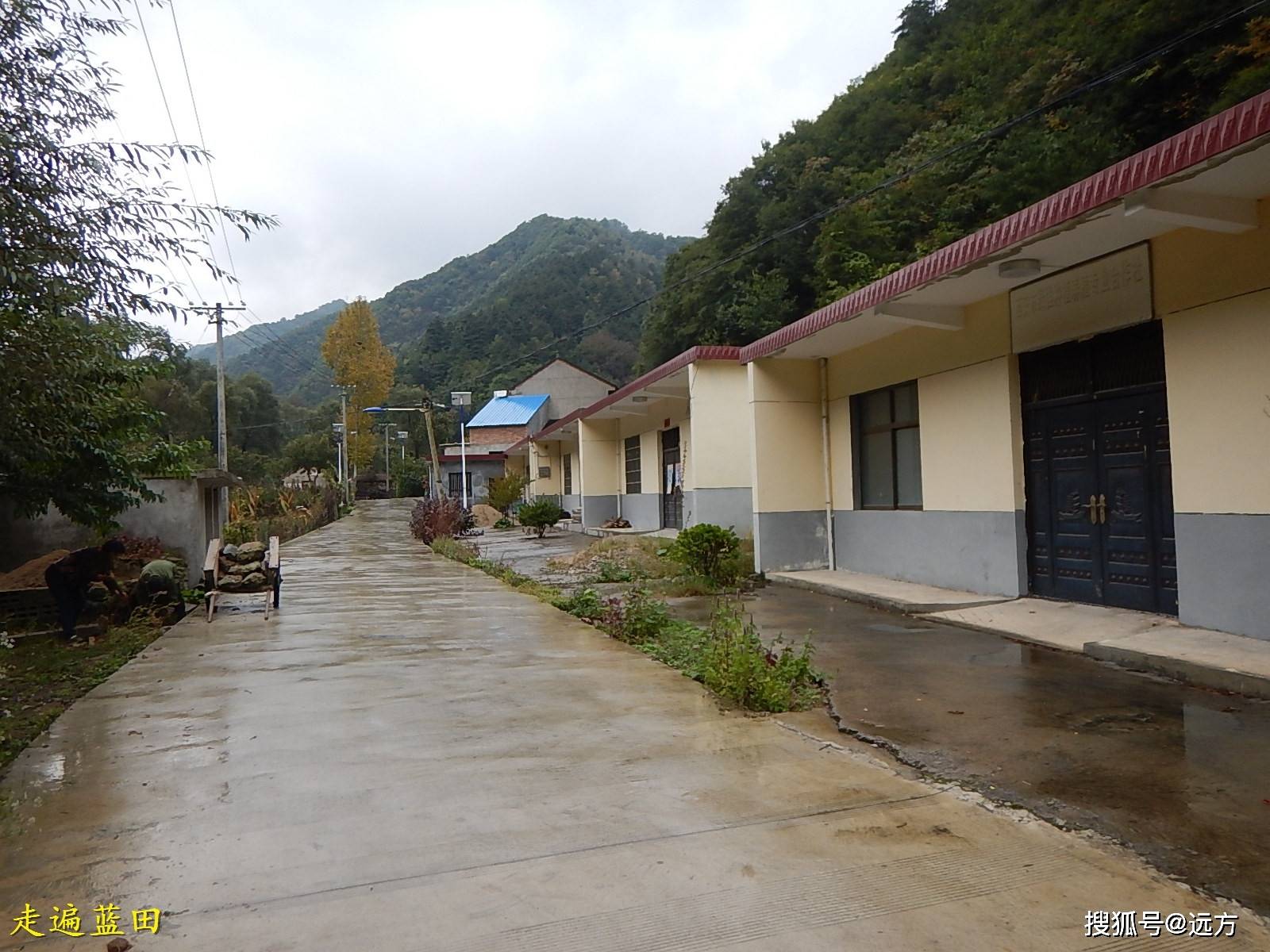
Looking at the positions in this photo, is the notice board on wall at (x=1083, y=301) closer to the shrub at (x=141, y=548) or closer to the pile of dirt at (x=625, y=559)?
the pile of dirt at (x=625, y=559)

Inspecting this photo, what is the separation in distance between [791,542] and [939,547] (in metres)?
2.68

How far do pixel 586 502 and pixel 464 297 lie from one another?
48676 millimetres

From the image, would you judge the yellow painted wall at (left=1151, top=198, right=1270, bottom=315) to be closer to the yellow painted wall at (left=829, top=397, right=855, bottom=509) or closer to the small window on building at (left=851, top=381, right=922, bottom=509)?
the small window on building at (left=851, top=381, right=922, bottom=509)

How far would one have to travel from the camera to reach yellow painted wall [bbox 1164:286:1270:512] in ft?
19.9

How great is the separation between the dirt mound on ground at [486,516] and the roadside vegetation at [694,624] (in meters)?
14.9

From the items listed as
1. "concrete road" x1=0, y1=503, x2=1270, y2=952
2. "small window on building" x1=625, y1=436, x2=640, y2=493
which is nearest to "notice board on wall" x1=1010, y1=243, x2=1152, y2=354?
"concrete road" x1=0, y1=503, x2=1270, y2=952

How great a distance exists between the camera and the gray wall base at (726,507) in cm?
A: 1479

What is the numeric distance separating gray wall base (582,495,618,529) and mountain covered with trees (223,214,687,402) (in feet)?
71.0

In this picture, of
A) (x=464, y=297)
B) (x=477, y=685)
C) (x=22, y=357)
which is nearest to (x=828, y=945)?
(x=477, y=685)

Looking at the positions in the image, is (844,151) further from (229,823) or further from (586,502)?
(229,823)

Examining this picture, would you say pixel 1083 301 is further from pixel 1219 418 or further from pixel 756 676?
pixel 756 676

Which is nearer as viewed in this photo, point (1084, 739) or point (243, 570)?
point (1084, 739)

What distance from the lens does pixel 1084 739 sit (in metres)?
4.43

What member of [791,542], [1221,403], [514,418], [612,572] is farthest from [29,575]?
[514,418]
